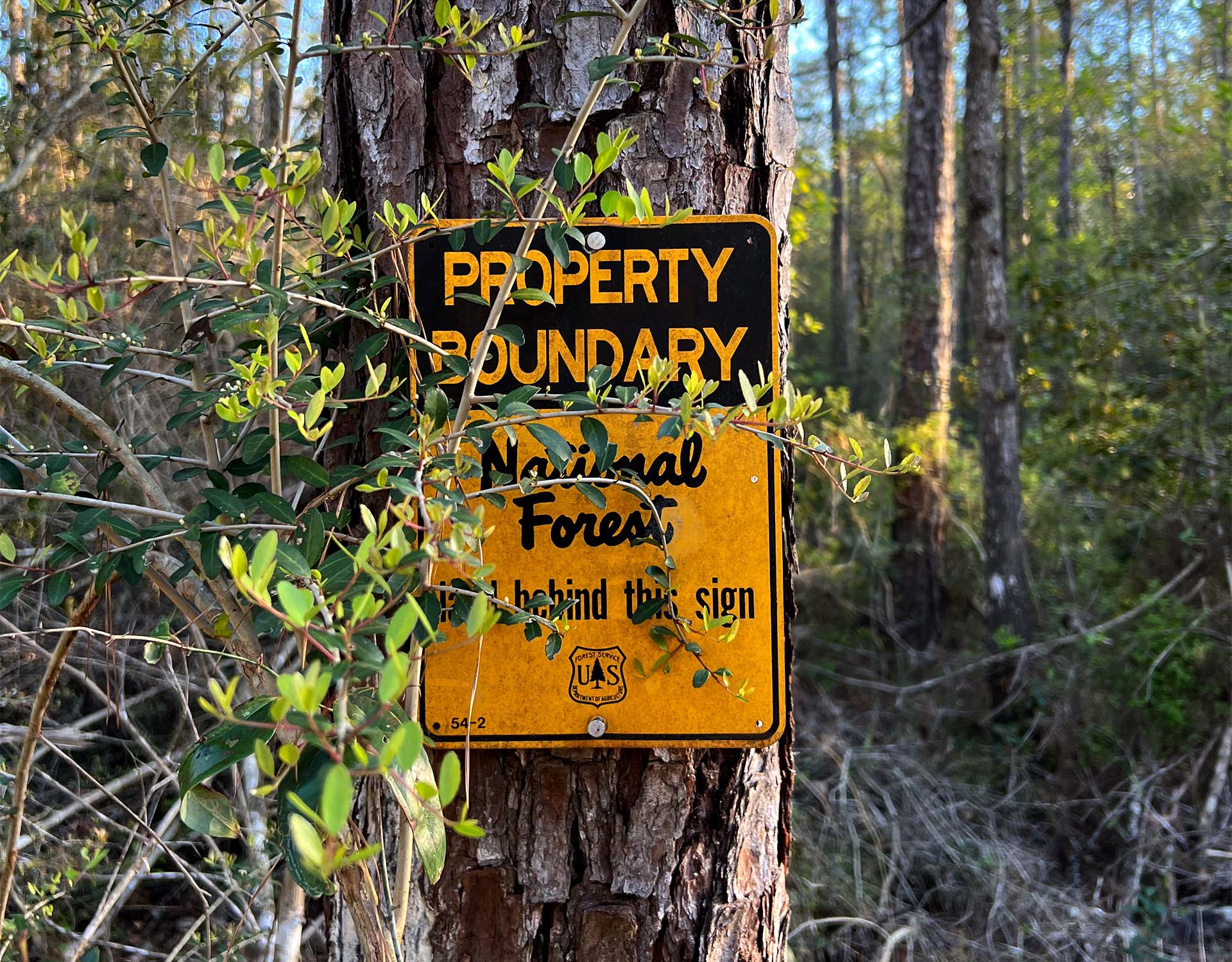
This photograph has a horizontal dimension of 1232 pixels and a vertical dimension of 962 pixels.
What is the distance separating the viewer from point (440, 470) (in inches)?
32.7

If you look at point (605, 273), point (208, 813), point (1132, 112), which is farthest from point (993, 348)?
point (1132, 112)

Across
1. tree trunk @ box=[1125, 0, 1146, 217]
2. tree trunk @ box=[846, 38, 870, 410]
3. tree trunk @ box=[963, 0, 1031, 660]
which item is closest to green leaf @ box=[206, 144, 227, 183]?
tree trunk @ box=[963, 0, 1031, 660]

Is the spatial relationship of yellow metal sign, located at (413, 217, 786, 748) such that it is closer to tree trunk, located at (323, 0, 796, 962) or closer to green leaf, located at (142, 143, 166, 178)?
tree trunk, located at (323, 0, 796, 962)

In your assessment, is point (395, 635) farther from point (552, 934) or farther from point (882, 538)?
point (882, 538)

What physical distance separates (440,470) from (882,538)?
6.38 metres

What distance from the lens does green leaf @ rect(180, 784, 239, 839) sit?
31.6 inches

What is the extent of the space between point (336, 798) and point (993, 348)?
6.22 metres

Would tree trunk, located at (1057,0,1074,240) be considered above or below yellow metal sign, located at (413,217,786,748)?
above

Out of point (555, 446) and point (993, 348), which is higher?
point (993, 348)

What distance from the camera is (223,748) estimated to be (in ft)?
2.50

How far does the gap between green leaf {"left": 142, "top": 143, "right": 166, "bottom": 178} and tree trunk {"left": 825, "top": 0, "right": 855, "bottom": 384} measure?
1370 cm

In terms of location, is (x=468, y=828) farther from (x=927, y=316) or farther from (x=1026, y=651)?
(x=927, y=316)

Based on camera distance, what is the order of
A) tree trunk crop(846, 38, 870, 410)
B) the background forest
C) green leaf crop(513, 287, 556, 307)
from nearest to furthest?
green leaf crop(513, 287, 556, 307), the background forest, tree trunk crop(846, 38, 870, 410)

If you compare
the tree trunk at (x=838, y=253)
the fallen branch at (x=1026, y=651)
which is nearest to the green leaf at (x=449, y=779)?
the fallen branch at (x=1026, y=651)
